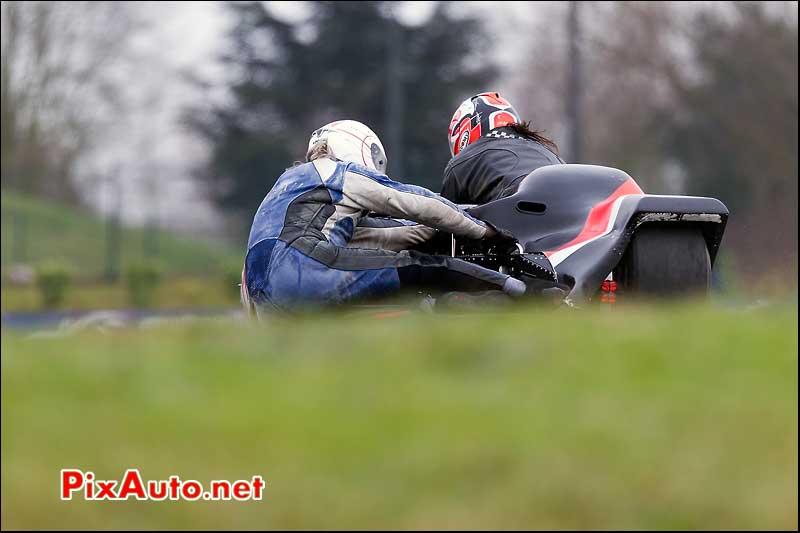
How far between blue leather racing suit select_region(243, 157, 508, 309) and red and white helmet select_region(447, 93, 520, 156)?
1408 millimetres

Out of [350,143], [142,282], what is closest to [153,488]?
[350,143]

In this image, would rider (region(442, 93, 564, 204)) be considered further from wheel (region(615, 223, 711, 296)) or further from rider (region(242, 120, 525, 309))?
wheel (region(615, 223, 711, 296))

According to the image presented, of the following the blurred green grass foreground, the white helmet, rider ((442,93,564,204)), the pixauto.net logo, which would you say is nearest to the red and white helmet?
rider ((442,93,564,204))

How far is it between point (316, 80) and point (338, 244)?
1194 inches

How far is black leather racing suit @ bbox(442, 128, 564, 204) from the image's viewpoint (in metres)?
7.46

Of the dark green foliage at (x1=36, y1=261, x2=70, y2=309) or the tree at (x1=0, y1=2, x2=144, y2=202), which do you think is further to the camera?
the tree at (x1=0, y1=2, x2=144, y2=202)

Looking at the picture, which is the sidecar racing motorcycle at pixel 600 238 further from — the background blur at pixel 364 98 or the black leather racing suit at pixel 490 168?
the background blur at pixel 364 98

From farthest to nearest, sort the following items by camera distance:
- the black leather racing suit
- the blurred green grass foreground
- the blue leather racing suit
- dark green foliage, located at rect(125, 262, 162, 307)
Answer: dark green foliage, located at rect(125, 262, 162, 307)
the black leather racing suit
the blue leather racing suit
the blurred green grass foreground

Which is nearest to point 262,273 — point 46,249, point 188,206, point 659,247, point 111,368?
point 659,247

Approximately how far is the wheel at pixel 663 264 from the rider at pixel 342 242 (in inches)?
24.8

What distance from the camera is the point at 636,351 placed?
10.5 feet

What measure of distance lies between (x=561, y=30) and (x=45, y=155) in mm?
15745

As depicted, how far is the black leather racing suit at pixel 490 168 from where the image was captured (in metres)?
7.46

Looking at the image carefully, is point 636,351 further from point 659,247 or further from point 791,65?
point 791,65
